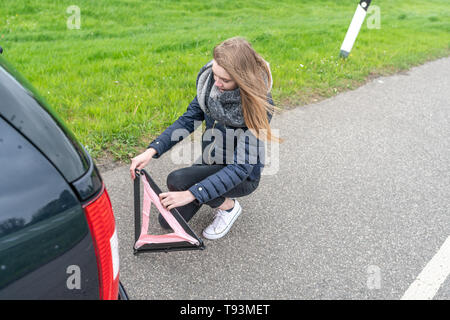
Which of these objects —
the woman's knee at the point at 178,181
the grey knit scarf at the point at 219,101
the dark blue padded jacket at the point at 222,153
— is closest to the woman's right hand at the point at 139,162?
the dark blue padded jacket at the point at 222,153

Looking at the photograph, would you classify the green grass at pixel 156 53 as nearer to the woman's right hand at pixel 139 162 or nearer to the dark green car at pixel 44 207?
the woman's right hand at pixel 139 162

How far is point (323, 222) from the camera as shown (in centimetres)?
279

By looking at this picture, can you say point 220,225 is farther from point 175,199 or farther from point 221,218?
point 175,199

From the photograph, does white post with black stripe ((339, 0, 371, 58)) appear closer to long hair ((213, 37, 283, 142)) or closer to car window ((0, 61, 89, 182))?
long hair ((213, 37, 283, 142))

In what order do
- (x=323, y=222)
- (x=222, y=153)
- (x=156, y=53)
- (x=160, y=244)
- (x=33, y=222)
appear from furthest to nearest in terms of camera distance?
(x=156, y=53)
(x=323, y=222)
(x=222, y=153)
(x=160, y=244)
(x=33, y=222)

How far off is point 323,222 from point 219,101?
1.27 m

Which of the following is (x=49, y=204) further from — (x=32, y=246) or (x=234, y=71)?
(x=234, y=71)

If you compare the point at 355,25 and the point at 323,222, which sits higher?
the point at 355,25

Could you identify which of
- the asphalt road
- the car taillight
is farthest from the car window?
the asphalt road

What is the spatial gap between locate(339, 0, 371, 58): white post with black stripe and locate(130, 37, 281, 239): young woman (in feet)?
14.9

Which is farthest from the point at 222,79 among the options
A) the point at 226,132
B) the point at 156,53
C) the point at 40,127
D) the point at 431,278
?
the point at 156,53

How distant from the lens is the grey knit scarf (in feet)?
7.30

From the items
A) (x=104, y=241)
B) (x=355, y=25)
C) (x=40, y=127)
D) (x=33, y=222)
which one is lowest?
(x=104, y=241)

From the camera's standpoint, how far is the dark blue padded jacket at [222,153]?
2.15 m
